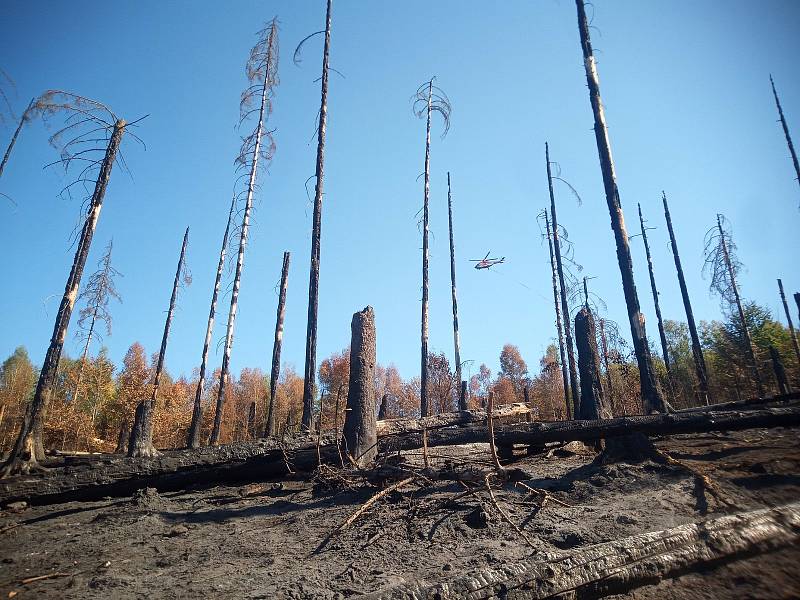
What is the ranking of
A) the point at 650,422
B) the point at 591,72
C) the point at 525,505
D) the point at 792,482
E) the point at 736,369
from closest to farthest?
the point at 792,482
the point at 525,505
the point at 650,422
the point at 591,72
the point at 736,369

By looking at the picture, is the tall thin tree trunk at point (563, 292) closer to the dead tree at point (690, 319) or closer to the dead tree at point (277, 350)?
the dead tree at point (690, 319)

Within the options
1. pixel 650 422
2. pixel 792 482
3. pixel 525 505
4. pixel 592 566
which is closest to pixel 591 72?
pixel 650 422

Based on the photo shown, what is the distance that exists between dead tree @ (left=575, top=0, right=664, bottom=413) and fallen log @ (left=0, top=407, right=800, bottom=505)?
0.91m

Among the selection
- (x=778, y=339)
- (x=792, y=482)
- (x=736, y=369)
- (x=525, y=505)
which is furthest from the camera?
(x=778, y=339)

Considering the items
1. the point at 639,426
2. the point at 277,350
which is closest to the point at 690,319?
the point at 639,426

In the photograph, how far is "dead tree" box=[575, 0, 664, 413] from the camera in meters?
7.44

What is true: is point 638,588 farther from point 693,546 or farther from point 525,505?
point 525,505

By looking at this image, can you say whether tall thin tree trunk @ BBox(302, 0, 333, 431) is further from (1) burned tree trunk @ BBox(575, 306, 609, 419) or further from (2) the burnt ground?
(1) burned tree trunk @ BBox(575, 306, 609, 419)

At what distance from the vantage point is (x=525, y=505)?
4773 mm

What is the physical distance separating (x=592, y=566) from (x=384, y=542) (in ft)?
7.24

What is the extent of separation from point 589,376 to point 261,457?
22.4 feet

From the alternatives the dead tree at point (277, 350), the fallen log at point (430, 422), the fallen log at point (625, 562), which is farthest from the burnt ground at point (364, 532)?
the dead tree at point (277, 350)

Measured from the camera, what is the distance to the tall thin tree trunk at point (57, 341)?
794 cm

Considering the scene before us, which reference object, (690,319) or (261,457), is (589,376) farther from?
(690,319)
